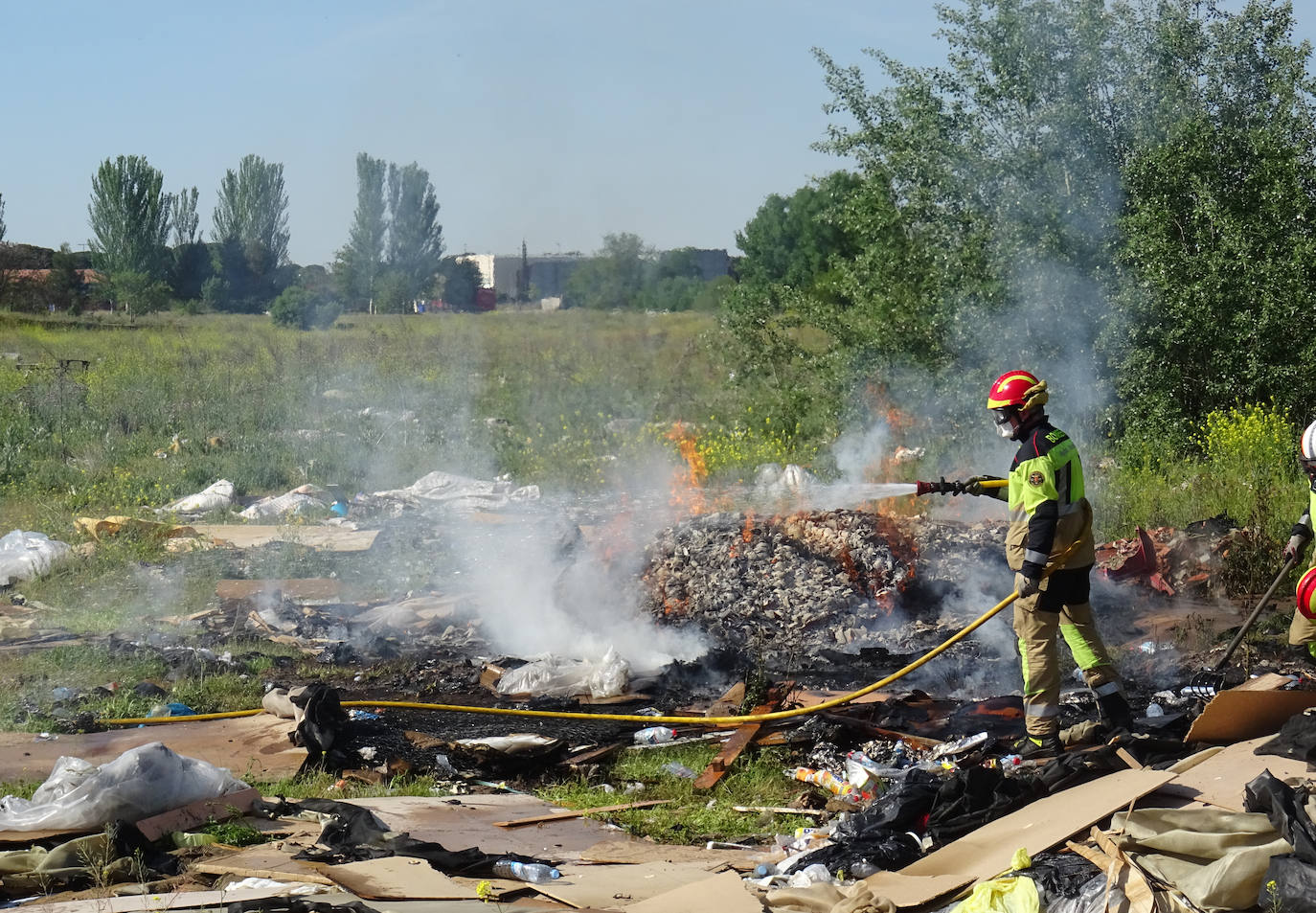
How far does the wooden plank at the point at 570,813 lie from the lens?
17.7 feet

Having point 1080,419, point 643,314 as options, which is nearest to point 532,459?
point 643,314

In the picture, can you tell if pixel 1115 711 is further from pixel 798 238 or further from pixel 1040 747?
pixel 798 238

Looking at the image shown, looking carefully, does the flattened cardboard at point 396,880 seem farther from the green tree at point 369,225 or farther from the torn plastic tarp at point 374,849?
the green tree at point 369,225

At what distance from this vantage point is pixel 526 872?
14.9ft

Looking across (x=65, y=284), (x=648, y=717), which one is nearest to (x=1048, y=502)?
(x=648, y=717)

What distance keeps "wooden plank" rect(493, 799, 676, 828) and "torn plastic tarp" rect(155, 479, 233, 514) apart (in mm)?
9383

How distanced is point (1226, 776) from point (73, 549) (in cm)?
1035

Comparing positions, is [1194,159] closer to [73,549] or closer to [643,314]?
[643,314]

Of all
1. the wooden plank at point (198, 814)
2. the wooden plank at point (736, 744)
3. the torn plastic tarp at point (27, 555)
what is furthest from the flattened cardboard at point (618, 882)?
the torn plastic tarp at point (27, 555)

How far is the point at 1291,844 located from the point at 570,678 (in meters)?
4.86

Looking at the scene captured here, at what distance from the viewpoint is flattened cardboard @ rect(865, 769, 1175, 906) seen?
427cm

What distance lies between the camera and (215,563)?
37.1 ft

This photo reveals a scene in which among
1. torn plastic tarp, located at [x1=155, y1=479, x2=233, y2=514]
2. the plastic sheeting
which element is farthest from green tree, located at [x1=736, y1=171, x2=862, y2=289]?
the plastic sheeting

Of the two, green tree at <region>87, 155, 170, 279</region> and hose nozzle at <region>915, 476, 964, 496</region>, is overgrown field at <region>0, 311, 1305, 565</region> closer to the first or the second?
hose nozzle at <region>915, 476, 964, 496</region>
